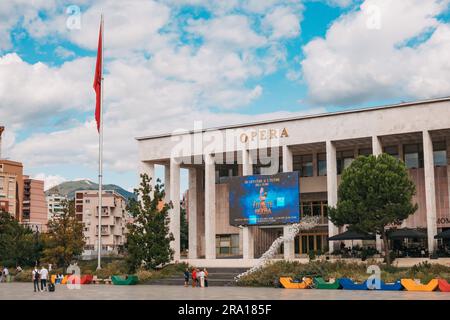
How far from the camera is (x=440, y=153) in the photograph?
177 ft

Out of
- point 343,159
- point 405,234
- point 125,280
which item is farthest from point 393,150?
point 125,280

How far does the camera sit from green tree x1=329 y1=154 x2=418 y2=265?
41719mm

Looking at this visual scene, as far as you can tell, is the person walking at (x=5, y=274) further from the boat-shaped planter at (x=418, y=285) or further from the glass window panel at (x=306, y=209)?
the boat-shaped planter at (x=418, y=285)

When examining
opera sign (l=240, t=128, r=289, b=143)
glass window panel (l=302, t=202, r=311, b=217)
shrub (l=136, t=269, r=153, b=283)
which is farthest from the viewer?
glass window panel (l=302, t=202, r=311, b=217)

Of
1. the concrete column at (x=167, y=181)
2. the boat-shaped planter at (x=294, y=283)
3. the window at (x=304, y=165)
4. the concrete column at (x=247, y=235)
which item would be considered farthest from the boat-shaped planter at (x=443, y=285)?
the concrete column at (x=167, y=181)

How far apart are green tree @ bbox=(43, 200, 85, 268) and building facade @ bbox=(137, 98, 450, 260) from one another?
9.10 m

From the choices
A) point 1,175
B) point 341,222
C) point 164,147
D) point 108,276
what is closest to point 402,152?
point 341,222

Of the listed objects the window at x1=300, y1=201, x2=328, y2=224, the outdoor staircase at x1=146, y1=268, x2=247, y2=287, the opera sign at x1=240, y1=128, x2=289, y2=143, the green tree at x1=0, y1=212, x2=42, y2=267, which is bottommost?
the outdoor staircase at x1=146, y1=268, x2=247, y2=287

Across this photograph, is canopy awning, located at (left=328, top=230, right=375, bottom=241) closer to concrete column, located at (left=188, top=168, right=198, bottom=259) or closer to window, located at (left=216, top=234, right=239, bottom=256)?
window, located at (left=216, top=234, right=239, bottom=256)

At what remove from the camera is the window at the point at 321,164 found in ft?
196

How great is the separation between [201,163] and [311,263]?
79.2 feet

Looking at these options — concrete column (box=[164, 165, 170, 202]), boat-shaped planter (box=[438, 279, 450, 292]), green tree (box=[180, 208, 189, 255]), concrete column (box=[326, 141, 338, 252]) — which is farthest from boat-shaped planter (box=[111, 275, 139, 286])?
green tree (box=[180, 208, 189, 255])
